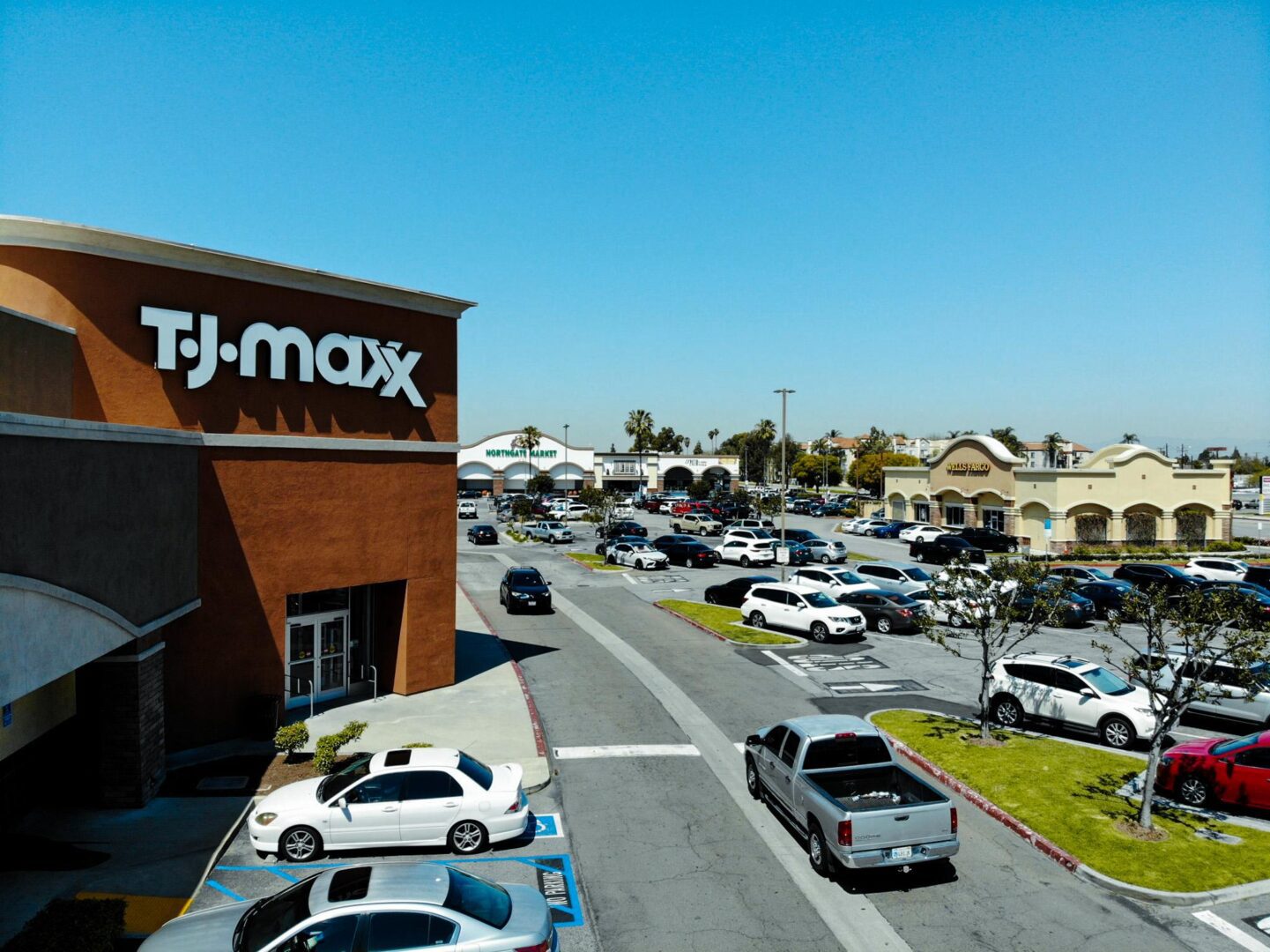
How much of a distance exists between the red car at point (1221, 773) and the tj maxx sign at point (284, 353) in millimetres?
17653

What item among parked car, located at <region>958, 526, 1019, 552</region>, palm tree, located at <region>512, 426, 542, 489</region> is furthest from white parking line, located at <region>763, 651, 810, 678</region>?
palm tree, located at <region>512, 426, 542, 489</region>

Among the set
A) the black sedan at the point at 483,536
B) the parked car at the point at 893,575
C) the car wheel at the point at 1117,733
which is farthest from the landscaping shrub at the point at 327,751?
the black sedan at the point at 483,536

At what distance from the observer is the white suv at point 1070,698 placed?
17797 millimetres

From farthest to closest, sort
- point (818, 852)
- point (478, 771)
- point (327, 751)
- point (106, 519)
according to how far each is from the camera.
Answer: point (327, 751) → point (478, 771) → point (106, 519) → point (818, 852)

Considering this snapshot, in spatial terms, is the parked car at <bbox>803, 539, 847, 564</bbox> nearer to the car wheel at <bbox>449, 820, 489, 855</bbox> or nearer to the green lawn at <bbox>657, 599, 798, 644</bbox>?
the green lawn at <bbox>657, 599, 798, 644</bbox>

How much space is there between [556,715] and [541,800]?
508 cm

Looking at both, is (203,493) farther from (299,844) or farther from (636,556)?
(636,556)

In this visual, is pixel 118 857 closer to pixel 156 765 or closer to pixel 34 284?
pixel 156 765

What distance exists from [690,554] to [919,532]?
1830cm

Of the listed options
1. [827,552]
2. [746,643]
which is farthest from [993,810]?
[827,552]

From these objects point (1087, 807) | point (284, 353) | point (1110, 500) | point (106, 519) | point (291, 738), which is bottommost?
point (1087, 807)

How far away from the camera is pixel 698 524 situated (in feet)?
216

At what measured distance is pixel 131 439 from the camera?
13.6 meters

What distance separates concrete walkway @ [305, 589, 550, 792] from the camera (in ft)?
56.4
